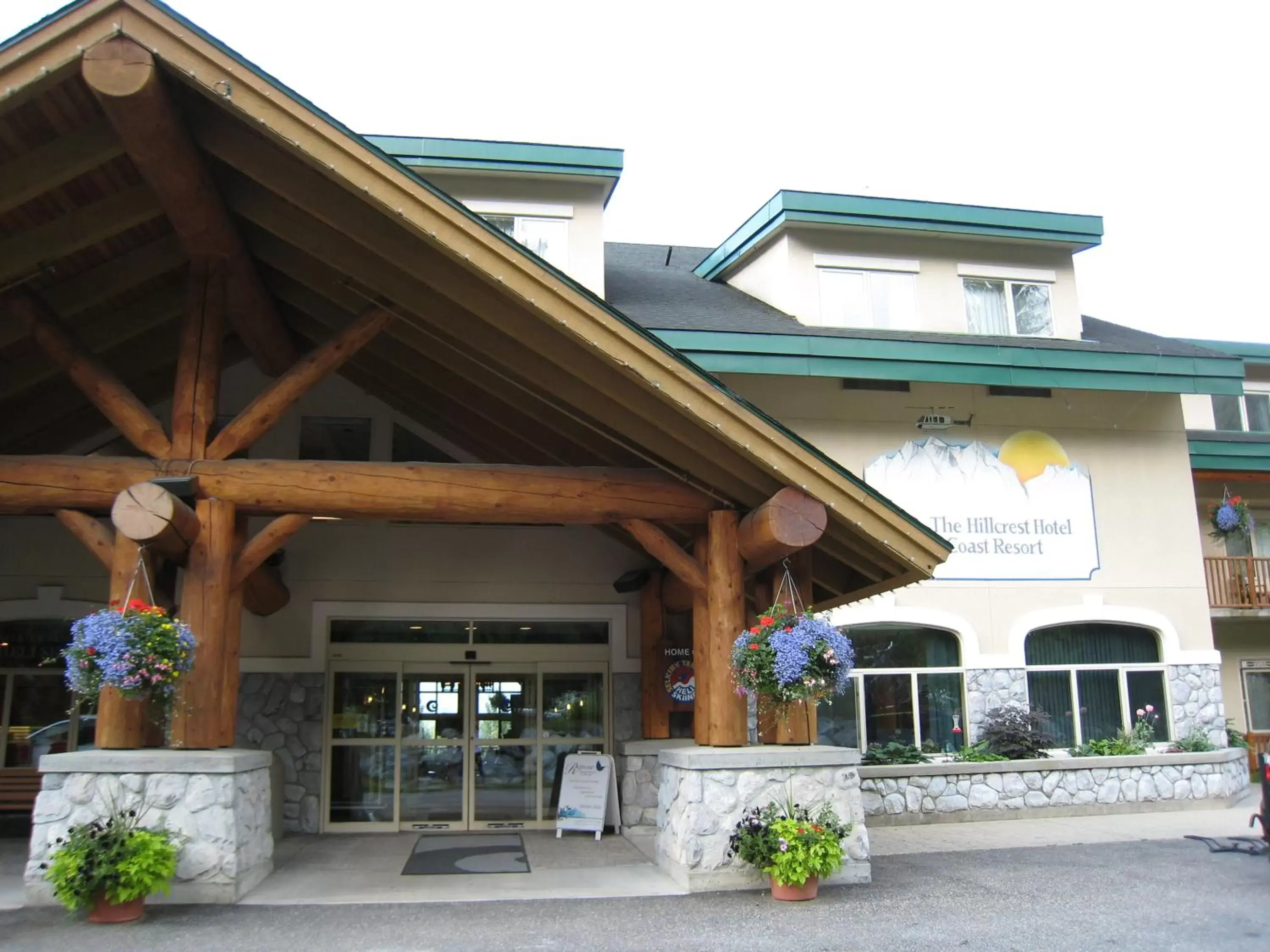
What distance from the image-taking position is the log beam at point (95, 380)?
8367mm

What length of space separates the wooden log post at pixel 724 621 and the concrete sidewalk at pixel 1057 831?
2787mm

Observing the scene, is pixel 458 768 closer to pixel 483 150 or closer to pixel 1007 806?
pixel 1007 806

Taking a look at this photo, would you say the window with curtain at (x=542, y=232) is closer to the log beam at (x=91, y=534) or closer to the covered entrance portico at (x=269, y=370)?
the covered entrance portico at (x=269, y=370)

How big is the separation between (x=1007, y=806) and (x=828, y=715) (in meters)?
2.35

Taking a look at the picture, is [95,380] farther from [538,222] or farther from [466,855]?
[538,222]

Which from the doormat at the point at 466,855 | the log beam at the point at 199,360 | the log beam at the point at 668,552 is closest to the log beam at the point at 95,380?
the log beam at the point at 199,360

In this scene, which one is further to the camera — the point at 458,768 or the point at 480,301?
the point at 458,768

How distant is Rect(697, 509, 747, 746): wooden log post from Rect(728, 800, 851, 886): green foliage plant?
59cm

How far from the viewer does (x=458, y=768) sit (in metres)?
11.9

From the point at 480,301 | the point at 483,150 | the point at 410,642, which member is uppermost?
the point at 483,150

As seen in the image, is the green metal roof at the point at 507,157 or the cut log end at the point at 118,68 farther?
the green metal roof at the point at 507,157

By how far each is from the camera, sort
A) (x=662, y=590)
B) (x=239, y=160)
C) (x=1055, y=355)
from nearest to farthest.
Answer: (x=239, y=160) < (x=662, y=590) < (x=1055, y=355)

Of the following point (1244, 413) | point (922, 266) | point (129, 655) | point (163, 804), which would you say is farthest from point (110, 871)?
point (1244, 413)

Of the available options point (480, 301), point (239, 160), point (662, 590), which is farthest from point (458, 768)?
point (239, 160)
